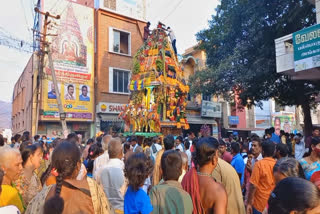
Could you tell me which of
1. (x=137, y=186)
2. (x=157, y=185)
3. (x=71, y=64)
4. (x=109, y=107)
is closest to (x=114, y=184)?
(x=137, y=186)

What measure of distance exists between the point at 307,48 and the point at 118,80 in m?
12.8

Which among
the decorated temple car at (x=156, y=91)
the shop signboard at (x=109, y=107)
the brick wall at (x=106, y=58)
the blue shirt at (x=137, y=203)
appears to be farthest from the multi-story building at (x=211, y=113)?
the blue shirt at (x=137, y=203)

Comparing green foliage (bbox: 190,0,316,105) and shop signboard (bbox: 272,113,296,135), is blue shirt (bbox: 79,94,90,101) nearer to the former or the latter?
green foliage (bbox: 190,0,316,105)

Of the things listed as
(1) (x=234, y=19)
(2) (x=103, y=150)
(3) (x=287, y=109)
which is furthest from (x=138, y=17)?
(3) (x=287, y=109)

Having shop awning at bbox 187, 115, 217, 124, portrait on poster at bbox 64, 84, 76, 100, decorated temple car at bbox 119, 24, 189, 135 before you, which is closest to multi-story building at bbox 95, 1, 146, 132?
portrait on poster at bbox 64, 84, 76, 100

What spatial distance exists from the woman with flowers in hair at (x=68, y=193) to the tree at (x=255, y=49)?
473 inches

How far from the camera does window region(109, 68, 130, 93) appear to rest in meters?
18.4

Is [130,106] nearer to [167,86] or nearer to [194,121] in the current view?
[167,86]

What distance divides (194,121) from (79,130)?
919cm

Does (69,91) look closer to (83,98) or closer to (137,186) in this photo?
(83,98)

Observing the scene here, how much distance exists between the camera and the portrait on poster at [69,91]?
16.2 m

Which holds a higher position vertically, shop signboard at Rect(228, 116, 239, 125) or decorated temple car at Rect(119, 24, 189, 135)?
decorated temple car at Rect(119, 24, 189, 135)

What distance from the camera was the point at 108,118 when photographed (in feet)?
57.7

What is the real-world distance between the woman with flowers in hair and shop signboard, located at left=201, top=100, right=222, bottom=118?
802 inches
